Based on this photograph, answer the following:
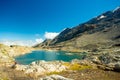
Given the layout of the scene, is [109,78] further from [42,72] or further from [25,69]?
[25,69]

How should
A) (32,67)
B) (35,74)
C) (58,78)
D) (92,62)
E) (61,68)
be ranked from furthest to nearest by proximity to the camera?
(92,62) < (61,68) < (32,67) < (35,74) < (58,78)

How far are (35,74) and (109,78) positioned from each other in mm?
22453

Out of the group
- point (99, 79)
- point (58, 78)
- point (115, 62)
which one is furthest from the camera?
point (115, 62)

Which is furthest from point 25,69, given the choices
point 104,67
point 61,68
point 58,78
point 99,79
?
point 58,78

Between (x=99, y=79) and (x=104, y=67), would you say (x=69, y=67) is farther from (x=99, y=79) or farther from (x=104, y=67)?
(x=99, y=79)

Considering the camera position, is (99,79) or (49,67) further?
(49,67)

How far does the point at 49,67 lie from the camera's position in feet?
240

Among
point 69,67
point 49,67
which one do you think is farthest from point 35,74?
point 69,67

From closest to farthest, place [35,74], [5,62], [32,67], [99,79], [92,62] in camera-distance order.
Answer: [99,79], [5,62], [35,74], [32,67], [92,62]

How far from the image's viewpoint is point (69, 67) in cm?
8031

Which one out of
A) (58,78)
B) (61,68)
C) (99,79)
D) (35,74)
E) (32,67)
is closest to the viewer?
(58,78)

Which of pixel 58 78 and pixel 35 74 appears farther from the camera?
pixel 35 74

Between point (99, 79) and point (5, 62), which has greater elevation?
point (5, 62)

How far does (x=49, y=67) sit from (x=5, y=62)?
18.1 m
